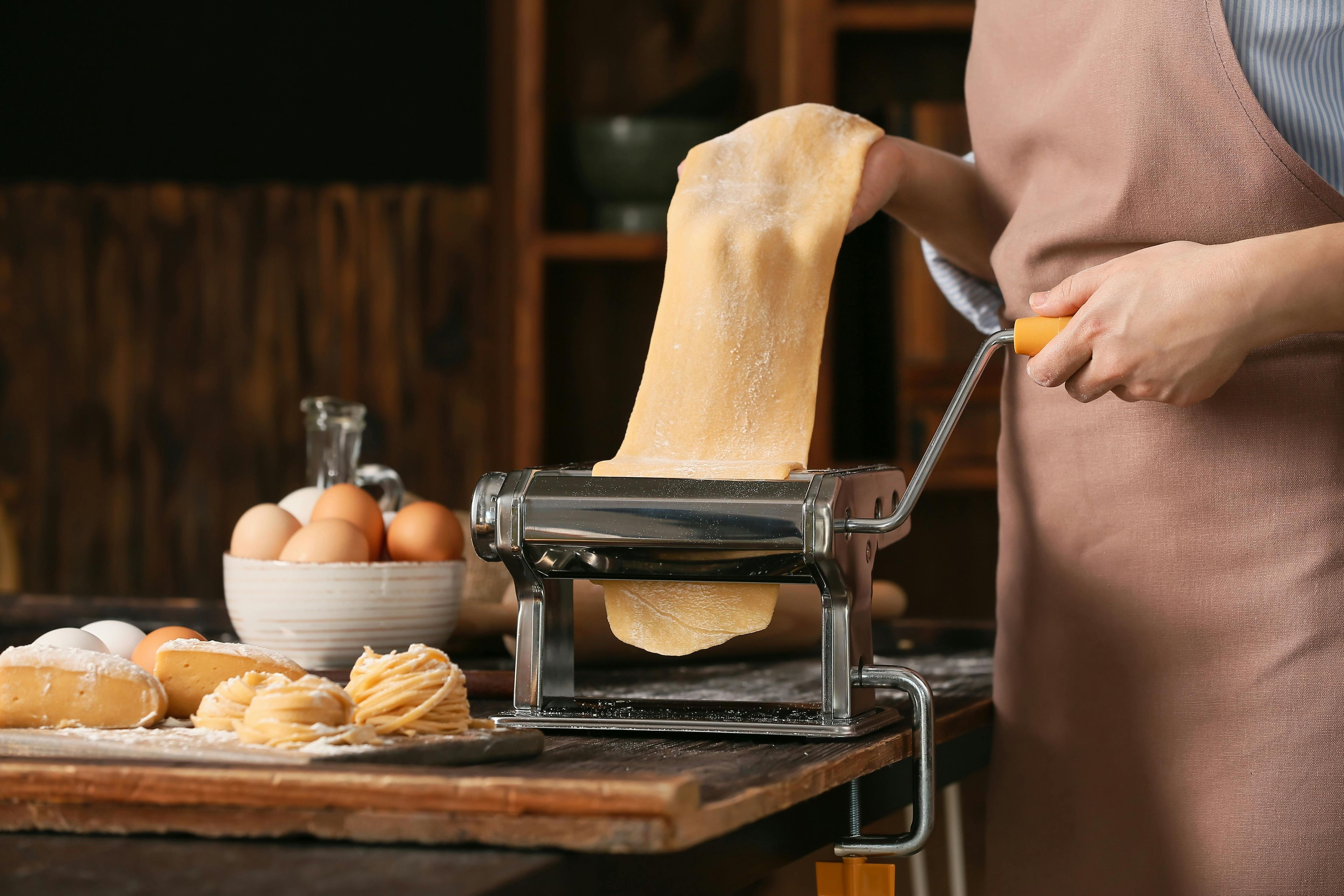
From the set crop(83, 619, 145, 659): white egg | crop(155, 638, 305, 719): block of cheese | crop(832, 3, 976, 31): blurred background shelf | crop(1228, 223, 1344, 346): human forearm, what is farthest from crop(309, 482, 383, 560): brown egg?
crop(832, 3, 976, 31): blurred background shelf

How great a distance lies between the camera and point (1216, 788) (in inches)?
35.8

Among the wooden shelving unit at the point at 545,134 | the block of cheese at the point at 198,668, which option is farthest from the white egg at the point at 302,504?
the wooden shelving unit at the point at 545,134

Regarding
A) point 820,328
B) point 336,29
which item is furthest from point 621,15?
point 820,328

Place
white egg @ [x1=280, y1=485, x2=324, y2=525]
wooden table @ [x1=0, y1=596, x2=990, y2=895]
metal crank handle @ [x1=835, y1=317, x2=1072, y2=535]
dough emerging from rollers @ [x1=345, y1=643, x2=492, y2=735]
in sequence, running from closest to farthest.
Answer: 1. wooden table @ [x1=0, y1=596, x2=990, y2=895]
2. dough emerging from rollers @ [x1=345, y1=643, x2=492, y2=735]
3. metal crank handle @ [x1=835, y1=317, x2=1072, y2=535]
4. white egg @ [x1=280, y1=485, x2=324, y2=525]

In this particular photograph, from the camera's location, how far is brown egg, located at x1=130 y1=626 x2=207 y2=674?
2.81 feet

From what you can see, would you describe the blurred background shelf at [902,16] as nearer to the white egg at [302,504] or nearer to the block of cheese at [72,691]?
the white egg at [302,504]

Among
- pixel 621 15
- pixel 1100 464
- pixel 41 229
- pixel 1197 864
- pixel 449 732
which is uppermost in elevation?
pixel 621 15

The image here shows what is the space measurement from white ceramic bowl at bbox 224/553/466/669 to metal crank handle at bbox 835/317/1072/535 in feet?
1.32

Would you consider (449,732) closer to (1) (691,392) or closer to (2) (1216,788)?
(1) (691,392)

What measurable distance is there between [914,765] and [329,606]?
1.48 ft

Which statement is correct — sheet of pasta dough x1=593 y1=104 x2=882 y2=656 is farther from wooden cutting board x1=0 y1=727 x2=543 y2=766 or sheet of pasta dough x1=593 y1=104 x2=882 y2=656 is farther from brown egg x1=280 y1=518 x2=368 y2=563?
brown egg x1=280 y1=518 x2=368 y2=563

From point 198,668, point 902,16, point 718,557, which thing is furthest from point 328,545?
point 902,16

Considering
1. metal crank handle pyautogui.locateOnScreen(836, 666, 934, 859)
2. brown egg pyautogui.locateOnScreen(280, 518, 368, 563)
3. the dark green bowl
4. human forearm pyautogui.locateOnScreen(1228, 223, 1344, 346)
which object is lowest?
metal crank handle pyautogui.locateOnScreen(836, 666, 934, 859)

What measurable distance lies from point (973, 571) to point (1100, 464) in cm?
140
